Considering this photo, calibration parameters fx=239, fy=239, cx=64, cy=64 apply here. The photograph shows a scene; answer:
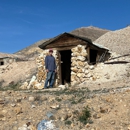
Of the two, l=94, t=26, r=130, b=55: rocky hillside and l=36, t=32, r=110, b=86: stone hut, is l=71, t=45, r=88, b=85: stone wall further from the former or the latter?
l=94, t=26, r=130, b=55: rocky hillside

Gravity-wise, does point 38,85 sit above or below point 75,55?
below

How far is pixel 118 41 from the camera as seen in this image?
2258 centimetres

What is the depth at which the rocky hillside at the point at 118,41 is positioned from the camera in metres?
20.8

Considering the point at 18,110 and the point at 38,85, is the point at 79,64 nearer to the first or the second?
the point at 38,85

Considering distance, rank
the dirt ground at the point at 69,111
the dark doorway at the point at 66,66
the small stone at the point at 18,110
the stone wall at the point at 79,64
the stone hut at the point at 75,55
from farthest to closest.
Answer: the dark doorway at the point at 66,66, the stone hut at the point at 75,55, the stone wall at the point at 79,64, the small stone at the point at 18,110, the dirt ground at the point at 69,111

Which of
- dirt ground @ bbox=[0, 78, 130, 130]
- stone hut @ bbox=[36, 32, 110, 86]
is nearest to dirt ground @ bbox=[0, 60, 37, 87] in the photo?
stone hut @ bbox=[36, 32, 110, 86]

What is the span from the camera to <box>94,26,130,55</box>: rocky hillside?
20759 mm

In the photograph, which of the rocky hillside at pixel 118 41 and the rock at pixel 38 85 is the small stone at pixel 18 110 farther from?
the rocky hillside at pixel 118 41

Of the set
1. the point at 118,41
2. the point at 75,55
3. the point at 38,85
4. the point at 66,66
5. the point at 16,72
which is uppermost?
the point at 118,41

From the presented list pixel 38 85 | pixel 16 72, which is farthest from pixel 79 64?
pixel 16 72

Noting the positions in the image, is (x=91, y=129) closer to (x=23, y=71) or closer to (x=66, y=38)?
(x=66, y=38)

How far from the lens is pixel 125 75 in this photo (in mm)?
12555

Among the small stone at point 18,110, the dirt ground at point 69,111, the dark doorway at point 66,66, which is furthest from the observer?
the dark doorway at point 66,66

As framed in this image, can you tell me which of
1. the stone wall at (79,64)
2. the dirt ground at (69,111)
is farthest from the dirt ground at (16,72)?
the dirt ground at (69,111)
